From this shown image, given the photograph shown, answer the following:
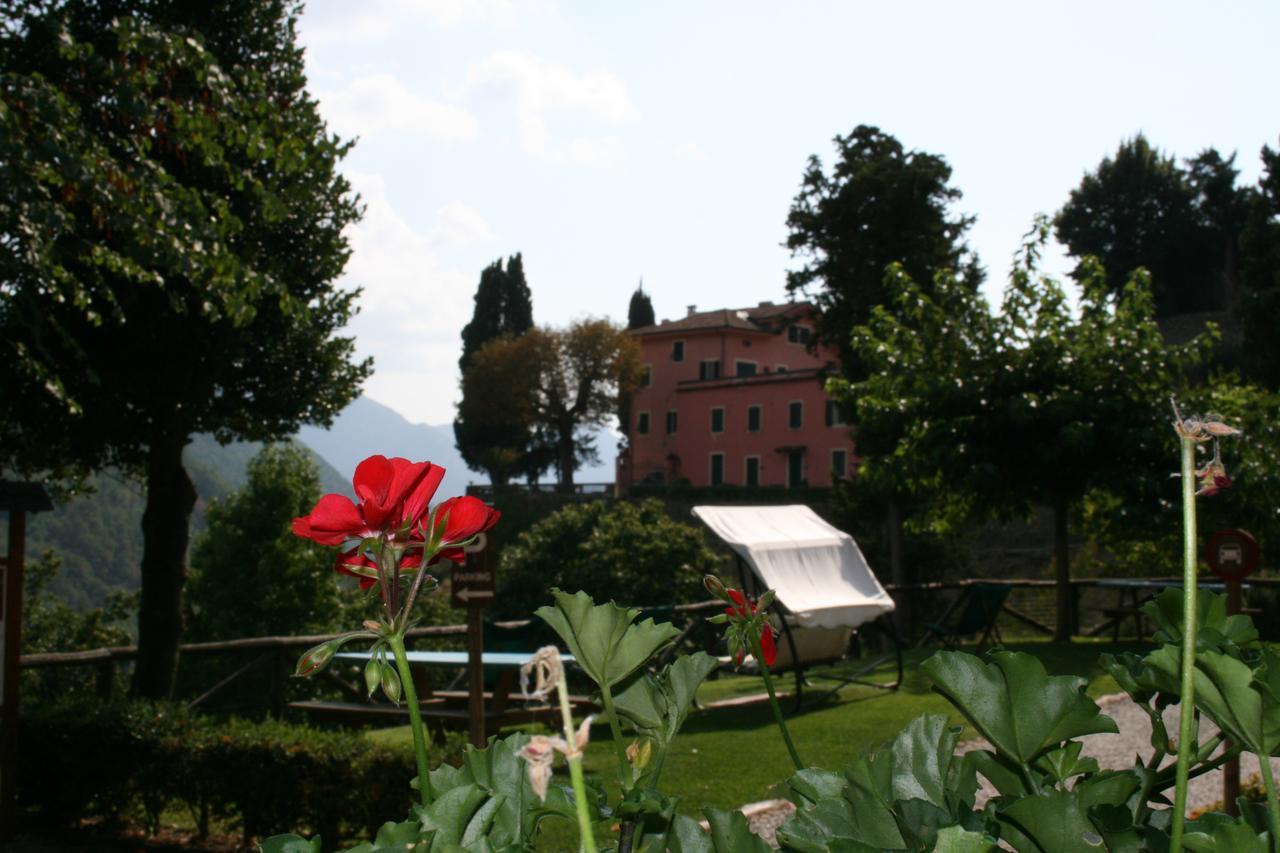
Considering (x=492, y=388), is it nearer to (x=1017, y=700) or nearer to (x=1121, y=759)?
(x=1121, y=759)

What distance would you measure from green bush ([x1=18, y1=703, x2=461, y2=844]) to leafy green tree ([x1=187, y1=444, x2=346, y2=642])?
1323 cm

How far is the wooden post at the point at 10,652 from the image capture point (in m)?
7.26

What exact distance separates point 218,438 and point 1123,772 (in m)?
11.6

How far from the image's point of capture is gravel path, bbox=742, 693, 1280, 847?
6.37 meters

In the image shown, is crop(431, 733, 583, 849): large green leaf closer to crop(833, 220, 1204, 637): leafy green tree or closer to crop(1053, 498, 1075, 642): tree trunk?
crop(833, 220, 1204, 637): leafy green tree

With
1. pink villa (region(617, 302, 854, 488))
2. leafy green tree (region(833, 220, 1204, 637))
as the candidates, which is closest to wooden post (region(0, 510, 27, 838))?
leafy green tree (region(833, 220, 1204, 637))

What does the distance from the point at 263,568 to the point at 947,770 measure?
22262mm

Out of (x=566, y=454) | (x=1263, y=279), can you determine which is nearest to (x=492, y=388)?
(x=566, y=454)

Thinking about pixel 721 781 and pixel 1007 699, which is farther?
pixel 721 781

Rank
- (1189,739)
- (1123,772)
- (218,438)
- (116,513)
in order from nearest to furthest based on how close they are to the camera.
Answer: (1189,739)
(1123,772)
(218,438)
(116,513)

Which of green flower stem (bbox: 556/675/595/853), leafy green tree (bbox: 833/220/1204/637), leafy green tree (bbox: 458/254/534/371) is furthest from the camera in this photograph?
leafy green tree (bbox: 458/254/534/371)

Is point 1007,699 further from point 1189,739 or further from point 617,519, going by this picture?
point 617,519

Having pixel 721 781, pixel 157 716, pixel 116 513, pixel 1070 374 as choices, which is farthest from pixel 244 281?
pixel 116 513

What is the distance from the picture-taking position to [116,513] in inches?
4459
